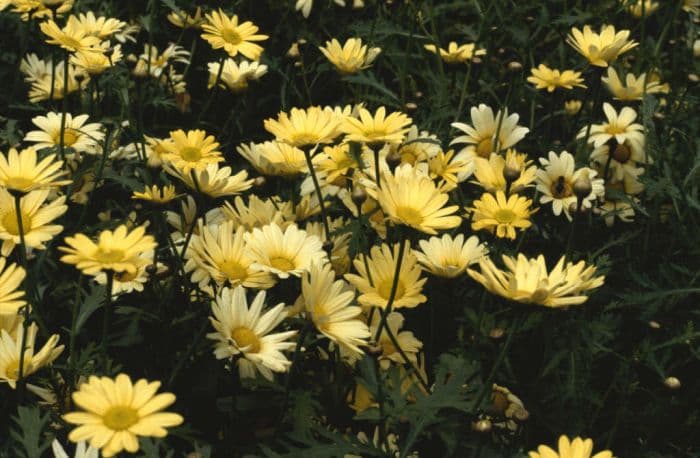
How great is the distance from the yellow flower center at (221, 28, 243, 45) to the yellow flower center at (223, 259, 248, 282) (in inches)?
48.0

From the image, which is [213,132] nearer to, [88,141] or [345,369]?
[88,141]

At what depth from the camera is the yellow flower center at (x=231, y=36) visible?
317cm

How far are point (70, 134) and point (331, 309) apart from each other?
1.33 metres

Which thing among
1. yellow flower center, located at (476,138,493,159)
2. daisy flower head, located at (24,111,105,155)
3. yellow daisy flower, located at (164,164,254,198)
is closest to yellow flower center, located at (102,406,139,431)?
yellow daisy flower, located at (164,164,254,198)

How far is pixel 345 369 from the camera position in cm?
238

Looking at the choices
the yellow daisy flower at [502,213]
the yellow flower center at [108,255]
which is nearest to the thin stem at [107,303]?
the yellow flower center at [108,255]

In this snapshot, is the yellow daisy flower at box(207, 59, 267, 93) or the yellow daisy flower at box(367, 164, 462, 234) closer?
the yellow daisy flower at box(367, 164, 462, 234)

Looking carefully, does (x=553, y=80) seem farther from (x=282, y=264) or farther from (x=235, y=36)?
(x=282, y=264)

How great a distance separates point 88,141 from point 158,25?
1343 millimetres

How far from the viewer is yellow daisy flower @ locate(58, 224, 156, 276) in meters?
1.71

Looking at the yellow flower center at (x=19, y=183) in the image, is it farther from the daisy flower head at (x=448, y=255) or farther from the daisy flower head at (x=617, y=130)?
the daisy flower head at (x=617, y=130)

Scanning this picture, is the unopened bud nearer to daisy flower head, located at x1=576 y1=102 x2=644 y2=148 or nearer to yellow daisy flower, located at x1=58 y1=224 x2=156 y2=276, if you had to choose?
daisy flower head, located at x1=576 y1=102 x2=644 y2=148

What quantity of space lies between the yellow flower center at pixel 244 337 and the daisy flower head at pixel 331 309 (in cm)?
14

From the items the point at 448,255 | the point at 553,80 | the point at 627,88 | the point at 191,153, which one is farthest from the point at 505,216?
the point at 627,88
